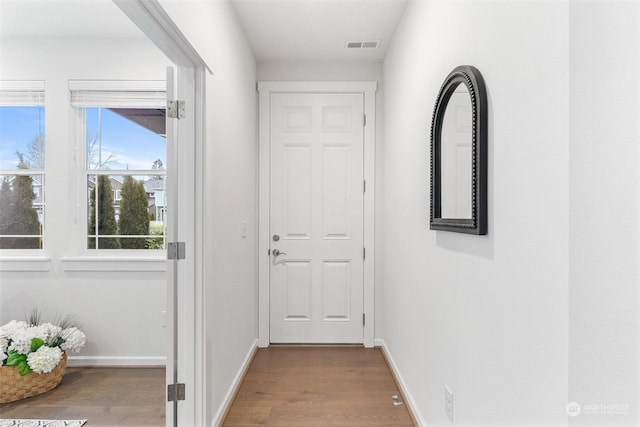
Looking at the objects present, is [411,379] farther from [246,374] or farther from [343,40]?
[343,40]

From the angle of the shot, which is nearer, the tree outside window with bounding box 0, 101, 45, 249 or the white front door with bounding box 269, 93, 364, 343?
the tree outside window with bounding box 0, 101, 45, 249

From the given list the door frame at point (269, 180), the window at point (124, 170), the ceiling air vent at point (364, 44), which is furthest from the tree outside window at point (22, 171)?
the ceiling air vent at point (364, 44)

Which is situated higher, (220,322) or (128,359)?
(220,322)

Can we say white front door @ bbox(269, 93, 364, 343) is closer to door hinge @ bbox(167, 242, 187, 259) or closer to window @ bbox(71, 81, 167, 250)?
window @ bbox(71, 81, 167, 250)

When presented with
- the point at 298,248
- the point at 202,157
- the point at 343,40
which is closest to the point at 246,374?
the point at 298,248

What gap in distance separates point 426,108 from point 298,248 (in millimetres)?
1789

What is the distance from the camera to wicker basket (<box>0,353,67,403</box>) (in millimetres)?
2275

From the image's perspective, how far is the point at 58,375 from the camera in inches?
98.0

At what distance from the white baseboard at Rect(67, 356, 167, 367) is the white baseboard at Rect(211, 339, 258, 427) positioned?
2.14 feet

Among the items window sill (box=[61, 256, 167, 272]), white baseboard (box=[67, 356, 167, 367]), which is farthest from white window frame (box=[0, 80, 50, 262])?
white baseboard (box=[67, 356, 167, 367])

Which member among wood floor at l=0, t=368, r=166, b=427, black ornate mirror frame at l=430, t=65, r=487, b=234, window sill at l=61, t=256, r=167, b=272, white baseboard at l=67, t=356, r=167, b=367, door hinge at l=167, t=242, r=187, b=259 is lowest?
wood floor at l=0, t=368, r=166, b=427

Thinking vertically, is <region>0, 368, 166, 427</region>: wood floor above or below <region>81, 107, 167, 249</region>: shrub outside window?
below

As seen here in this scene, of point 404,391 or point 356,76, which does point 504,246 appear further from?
point 356,76

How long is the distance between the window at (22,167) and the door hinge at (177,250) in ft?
5.77
